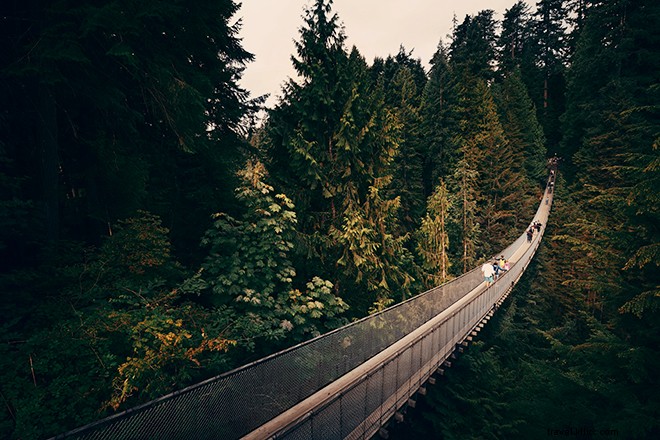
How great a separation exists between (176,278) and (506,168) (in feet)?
102

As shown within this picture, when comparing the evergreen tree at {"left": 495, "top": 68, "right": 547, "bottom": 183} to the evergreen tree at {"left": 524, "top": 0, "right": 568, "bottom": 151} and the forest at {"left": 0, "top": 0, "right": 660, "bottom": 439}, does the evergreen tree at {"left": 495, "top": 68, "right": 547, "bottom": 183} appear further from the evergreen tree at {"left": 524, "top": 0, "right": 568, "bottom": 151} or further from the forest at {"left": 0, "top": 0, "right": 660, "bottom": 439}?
the forest at {"left": 0, "top": 0, "right": 660, "bottom": 439}

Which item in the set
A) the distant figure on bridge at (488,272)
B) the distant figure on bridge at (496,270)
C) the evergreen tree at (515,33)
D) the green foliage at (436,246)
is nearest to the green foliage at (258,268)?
the distant figure on bridge at (488,272)

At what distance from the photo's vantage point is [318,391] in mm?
6359

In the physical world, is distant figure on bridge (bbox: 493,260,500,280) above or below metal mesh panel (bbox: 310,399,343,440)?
above

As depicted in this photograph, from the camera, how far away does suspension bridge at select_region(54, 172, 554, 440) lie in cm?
416

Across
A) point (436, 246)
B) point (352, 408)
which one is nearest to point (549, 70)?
point (436, 246)

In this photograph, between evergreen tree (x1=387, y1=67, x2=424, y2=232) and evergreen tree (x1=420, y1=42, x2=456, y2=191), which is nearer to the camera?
evergreen tree (x1=387, y1=67, x2=424, y2=232)

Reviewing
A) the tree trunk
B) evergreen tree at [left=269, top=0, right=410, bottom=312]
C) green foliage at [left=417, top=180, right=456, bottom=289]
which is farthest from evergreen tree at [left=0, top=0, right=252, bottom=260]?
green foliage at [left=417, top=180, right=456, bottom=289]

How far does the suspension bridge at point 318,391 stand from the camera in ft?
13.7

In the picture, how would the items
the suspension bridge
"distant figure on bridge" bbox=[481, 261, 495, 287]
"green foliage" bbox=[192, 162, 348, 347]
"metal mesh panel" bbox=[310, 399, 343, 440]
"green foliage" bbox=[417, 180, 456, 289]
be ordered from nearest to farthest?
1. the suspension bridge
2. "metal mesh panel" bbox=[310, 399, 343, 440]
3. "green foliage" bbox=[192, 162, 348, 347]
4. "distant figure on bridge" bbox=[481, 261, 495, 287]
5. "green foliage" bbox=[417, 180, 456, 289]

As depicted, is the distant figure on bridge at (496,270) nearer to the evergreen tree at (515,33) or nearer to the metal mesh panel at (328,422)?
the metal mesh panel at (328,422)

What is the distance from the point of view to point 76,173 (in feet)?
27.2

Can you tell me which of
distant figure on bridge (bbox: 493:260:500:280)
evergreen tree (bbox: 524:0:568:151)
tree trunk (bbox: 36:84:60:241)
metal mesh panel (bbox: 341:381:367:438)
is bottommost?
metal mesh panel (bbox: 341:381:367:438)

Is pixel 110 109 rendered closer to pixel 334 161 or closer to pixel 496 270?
pixel 334 161
